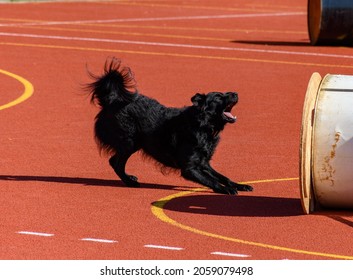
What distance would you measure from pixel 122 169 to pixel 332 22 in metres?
14.9

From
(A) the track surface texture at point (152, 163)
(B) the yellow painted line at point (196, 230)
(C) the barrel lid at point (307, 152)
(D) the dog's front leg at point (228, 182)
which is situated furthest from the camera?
(D) the dog's front leg at point (228, 182)

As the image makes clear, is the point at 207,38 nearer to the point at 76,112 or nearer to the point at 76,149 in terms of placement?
the point at 76,112

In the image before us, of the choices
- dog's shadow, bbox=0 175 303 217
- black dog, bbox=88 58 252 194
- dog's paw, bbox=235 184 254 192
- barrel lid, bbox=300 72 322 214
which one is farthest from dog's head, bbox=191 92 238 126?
barrel lid, bbox=300 72 322 214

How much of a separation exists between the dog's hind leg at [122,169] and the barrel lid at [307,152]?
2.05 metres

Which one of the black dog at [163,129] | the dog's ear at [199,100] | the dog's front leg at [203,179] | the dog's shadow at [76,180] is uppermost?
the dog's ear at [199,100]

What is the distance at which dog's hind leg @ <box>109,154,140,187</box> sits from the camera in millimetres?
11438

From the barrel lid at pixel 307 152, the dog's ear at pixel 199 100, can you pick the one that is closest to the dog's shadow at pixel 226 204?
the barrel lid at pixel 307 152

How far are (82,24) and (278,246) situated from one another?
21446 mm

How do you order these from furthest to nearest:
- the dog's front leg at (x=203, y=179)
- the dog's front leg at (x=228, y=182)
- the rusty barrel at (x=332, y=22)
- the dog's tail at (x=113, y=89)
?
the rusty barrel at (x=332, y=22), the dog's tail at (x=113, y=89), the dog's front leg at (x=228, y=182), the dog's front leg at (x=203, y=179)

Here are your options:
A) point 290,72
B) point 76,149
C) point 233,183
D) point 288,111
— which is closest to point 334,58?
point 290,72

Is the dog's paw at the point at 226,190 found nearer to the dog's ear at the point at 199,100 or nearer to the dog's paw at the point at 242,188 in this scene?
the dog's paw at the point at 242,188

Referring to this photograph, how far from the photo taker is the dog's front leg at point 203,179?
36.0 ft

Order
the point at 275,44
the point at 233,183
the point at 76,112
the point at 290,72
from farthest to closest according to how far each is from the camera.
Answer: the point at 275,44 → the point at 290,72 → the point at 76,112 → the point at 233,183

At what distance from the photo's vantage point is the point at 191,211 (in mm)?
10172
